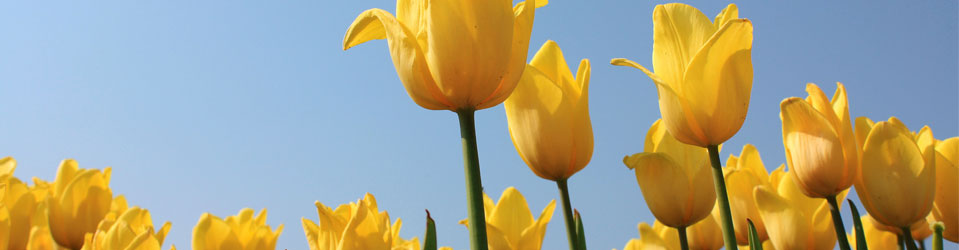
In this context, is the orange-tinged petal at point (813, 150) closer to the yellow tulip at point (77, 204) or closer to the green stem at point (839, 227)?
the green stem at point (839, 227)

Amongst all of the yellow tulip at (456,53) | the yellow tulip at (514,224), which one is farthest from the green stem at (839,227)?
the yellow tulip at (456,53)

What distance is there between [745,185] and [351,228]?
1.15 metres

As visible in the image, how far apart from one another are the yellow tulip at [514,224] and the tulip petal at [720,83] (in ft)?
1.81

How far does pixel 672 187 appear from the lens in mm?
1745

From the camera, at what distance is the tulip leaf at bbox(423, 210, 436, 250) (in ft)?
4.16

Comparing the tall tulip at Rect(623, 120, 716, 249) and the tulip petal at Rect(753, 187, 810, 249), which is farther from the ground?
the tall tulip at Rect(623, 120, 716, 249)

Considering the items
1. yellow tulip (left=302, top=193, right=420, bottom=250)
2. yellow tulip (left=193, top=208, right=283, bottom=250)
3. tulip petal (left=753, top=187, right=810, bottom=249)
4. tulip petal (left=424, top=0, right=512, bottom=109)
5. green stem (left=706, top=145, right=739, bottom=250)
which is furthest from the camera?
tulip petal (left=753, top=187, right=810, bottom=249)

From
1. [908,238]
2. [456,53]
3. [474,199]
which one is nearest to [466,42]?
[456,53]

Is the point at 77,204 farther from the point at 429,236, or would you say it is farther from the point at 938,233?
the point at 938,233

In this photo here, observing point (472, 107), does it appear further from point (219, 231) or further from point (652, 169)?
point (219, 231)

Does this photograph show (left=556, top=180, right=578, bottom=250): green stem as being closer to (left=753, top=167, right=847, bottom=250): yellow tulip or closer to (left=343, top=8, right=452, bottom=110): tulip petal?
(left=343, top=8, right=452, bottom=110): tulip petal

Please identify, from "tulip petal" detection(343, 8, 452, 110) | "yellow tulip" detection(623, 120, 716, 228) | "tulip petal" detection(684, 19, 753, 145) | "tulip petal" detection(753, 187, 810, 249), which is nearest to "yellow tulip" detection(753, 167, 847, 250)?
"tulip petal" detection(753, 187, 810, 249)

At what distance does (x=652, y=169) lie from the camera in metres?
1.76

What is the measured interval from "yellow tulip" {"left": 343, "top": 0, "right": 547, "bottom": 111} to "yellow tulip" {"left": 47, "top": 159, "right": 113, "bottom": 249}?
1.20 m
